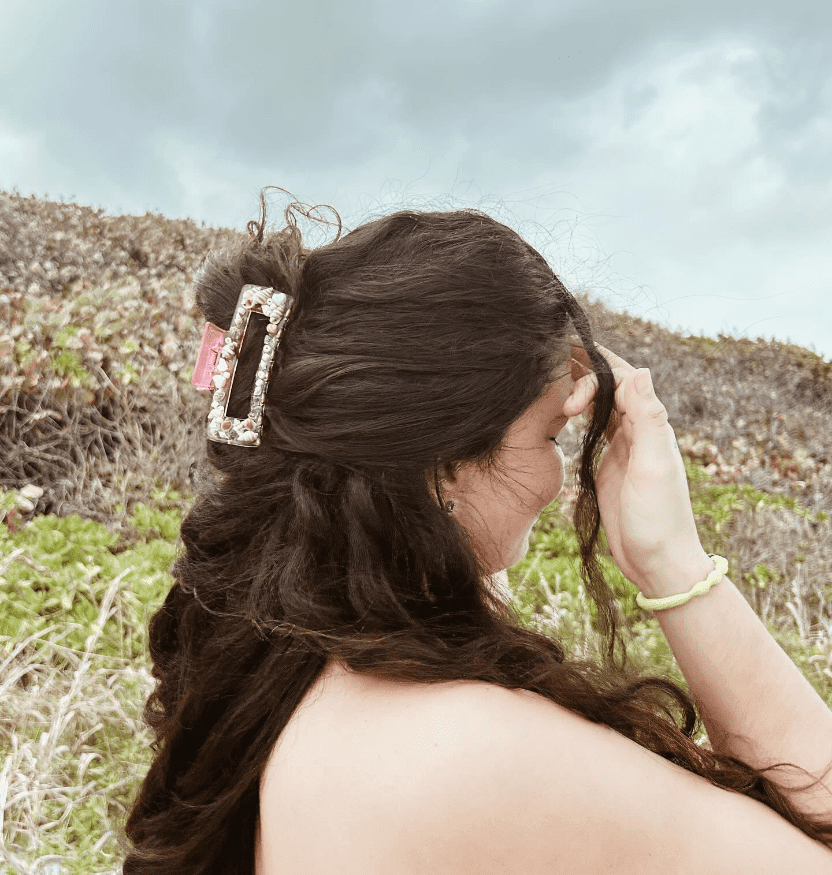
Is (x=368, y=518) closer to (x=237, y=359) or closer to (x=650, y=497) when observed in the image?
(x=237, y=359)

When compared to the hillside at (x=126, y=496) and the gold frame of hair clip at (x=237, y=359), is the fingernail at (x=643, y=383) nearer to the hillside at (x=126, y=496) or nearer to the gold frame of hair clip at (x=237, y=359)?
the hillside at (x=126, y=496)

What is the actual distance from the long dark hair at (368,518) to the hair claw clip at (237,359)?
2 centimetres

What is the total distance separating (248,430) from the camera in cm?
173

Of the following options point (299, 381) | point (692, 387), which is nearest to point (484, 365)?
point (299, 381)

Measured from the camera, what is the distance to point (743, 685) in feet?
6.25

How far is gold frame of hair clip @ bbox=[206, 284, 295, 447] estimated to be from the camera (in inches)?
68.2

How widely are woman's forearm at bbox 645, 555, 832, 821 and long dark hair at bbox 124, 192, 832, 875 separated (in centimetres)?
10

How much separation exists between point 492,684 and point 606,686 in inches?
14.7

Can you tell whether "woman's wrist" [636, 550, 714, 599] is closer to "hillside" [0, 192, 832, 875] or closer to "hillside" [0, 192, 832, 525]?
"hillside" [0, 192, 832, 875]

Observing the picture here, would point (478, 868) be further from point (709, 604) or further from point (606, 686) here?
point (709, 604)

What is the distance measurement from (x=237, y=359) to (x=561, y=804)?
1.10 m

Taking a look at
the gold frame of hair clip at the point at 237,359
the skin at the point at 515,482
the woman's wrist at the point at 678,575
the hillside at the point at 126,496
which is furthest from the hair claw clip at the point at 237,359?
the woman's wrist at the point at 678,575

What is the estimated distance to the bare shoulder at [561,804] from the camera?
1.26 meters

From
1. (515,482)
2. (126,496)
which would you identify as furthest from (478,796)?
(126,496)
